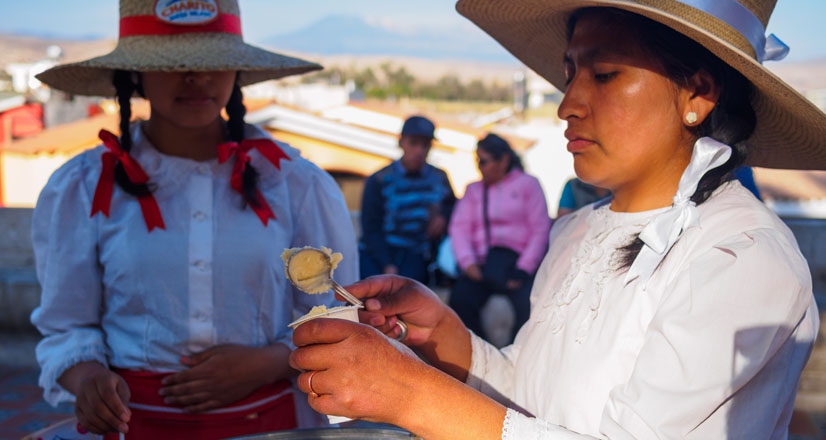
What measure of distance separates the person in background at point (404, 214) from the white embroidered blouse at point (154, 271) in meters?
3.16

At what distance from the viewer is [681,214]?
1.28 meters

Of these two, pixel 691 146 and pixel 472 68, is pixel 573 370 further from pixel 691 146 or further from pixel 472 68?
pixel 472 68

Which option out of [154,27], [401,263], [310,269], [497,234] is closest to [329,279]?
[310,269]

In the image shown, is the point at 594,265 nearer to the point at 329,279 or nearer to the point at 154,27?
the point at 329,279

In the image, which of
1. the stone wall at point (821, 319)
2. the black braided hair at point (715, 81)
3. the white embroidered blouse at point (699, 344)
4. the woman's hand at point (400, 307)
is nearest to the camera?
the white embroidered blouse at point (699, 344)

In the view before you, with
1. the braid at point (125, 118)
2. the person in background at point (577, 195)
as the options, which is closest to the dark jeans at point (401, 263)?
the person in background at point (577, 195)

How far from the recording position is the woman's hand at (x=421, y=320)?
162cm

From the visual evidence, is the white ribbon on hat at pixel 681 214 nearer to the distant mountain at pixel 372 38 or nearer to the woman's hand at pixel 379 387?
the woman's hand at pixel 379 387

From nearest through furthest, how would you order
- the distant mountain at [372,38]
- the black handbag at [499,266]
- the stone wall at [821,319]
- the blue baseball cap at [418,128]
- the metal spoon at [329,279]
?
the metal spoon at [329,279], the stone wall at [821,319], the black handbag at [499,266], the blue baseball cap at [418,128], the distant mountain at [372,38]

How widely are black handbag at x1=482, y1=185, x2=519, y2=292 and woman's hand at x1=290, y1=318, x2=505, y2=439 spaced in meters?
3.79

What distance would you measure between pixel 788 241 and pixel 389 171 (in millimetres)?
4326

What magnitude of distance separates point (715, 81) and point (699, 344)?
23.8 inches

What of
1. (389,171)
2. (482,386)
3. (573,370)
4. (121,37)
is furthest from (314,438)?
(389,171)

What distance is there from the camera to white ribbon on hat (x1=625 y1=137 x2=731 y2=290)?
1281 millimetres
